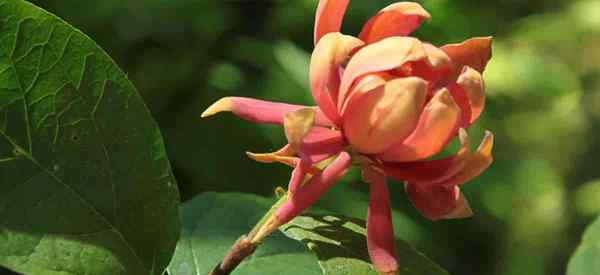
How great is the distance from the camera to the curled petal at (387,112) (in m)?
0.92

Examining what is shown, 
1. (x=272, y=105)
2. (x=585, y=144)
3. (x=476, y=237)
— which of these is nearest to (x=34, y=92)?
(x=272, y=105)

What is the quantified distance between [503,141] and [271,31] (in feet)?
4.04

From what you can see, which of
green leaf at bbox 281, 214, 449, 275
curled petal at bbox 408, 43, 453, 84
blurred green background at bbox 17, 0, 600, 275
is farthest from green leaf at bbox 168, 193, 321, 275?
blurred green background at bbox 17, 0, 600, 275

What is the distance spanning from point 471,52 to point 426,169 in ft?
0.43

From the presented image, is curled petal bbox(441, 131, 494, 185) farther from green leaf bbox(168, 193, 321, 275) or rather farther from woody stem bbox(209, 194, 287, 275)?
green leaf bbox(168, 193, 321, 275)

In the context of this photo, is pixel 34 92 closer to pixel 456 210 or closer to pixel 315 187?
pixel 315 187

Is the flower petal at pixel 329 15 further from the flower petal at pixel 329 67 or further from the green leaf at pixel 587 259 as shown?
the green leaf at pixel 587 259

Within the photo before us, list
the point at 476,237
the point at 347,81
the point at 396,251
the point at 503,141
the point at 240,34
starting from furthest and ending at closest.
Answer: the point at 503,141
the point at 476,237
the point at 240,34
the point at 396,251
the point at 347,81

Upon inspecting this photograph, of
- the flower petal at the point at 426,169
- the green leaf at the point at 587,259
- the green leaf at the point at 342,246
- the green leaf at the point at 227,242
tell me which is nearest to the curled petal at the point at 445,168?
the flower petal at the point at 426,169

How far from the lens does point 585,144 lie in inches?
156

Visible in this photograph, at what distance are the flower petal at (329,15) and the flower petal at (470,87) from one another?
0.14 meters

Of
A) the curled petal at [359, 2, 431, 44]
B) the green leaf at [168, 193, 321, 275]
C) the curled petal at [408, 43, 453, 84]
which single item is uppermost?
the curled petal at [359, 2, 431, 44]

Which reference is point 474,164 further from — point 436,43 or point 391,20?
point 436,43

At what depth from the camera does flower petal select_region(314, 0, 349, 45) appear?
1034mm
